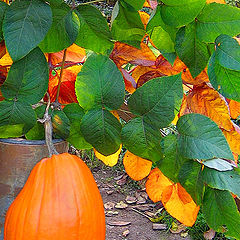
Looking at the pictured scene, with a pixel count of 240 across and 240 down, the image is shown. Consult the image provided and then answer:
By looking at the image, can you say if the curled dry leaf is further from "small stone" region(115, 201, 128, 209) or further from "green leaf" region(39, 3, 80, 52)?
"small stone" region(115, 201, 128, 209)

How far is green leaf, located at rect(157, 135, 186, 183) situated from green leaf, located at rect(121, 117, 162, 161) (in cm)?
1

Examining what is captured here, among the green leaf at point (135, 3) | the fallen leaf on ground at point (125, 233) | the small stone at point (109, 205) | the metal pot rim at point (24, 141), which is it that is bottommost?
the small stone at point (109, 205)

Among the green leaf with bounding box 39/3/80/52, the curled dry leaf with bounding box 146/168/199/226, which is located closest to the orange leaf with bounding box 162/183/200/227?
the curled dry leaf with bounding box 146/168/199/226

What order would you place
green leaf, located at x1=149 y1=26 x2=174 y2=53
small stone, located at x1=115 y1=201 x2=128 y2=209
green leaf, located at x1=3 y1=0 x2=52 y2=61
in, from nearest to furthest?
1. green leaf, located at x1=3 y1=0 x2=52 y2=61
2. green leaf, located at x1=149 y1=26 x2=174 y2=53
3. small stone, located at x1=115 y1=201 x2=128 y2=209

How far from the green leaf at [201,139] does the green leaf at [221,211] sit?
0.24 feet

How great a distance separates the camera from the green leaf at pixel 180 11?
45cm

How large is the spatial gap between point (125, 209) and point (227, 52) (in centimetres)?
223

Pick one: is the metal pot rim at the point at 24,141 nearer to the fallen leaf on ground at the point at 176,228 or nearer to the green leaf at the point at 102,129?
the green leaf at the point at 102,129

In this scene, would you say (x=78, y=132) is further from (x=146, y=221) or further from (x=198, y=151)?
(x=146, y=221)

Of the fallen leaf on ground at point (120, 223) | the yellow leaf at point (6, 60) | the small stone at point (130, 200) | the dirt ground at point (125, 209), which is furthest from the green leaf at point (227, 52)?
the small stone at point (130, 200)

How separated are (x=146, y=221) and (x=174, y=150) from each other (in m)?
2.05

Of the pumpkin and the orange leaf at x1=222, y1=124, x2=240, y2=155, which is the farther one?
the orange leaf at x1=222, y1=124, x2=240, y2=155

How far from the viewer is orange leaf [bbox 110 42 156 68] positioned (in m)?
0.63

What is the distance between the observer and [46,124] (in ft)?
1.54
